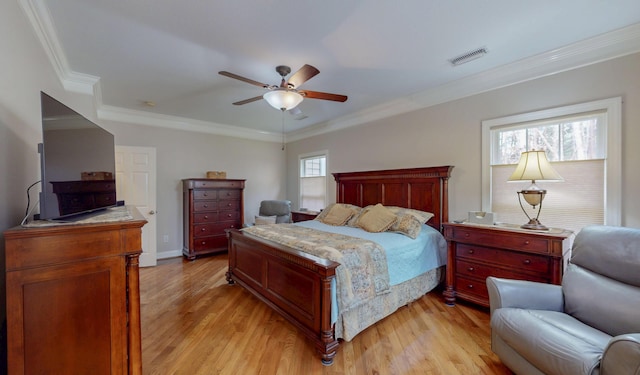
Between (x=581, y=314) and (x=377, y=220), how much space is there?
1.91 meters

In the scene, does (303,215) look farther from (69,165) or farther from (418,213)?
(69,165)

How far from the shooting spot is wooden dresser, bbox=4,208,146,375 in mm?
1087

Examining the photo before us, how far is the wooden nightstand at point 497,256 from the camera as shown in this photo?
2191mm

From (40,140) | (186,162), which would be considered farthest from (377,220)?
(186,162)

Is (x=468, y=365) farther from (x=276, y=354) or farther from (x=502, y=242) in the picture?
(x=276, y=354)

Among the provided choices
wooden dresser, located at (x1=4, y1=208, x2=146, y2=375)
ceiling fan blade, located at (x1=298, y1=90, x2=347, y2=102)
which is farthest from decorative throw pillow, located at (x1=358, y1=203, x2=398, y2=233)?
wooden dresser, located at (x1=4, y1=208, x2=146, y2=375)

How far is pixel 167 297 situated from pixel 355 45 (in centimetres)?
352

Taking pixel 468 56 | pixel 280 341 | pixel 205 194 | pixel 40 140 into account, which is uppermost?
pixel 468 56

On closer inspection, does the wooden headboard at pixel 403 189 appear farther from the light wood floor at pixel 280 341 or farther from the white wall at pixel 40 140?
the white wall at pixel 40 140

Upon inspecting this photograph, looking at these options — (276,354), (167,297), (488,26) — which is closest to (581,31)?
(488,26)

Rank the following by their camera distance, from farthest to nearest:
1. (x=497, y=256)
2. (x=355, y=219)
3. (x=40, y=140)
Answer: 1. (x=355, y=219)
2. (x=497, y=256)
3. (x=40, y=140)

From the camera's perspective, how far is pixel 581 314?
1.66 metres

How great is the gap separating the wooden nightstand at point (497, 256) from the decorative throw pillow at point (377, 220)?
2.12ft

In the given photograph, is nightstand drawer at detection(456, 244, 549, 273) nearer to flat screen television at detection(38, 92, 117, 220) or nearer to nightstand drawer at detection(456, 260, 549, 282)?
nightstand drawer at detection(456, 260, 549, 282)
